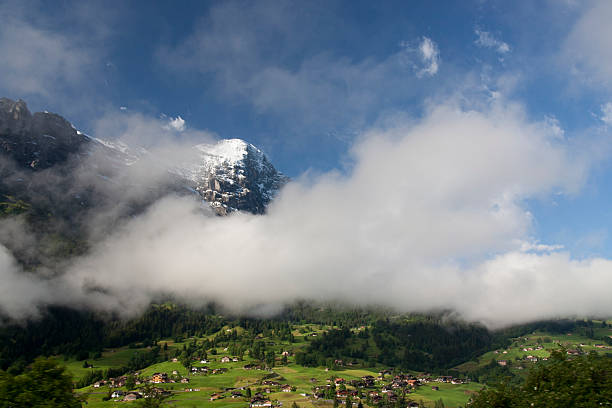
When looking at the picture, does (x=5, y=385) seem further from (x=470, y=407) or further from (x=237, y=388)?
(x=237, y=388)

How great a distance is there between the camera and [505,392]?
137ft

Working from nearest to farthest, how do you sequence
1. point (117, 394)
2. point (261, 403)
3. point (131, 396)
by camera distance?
point (261, 403) → point (131, 396) → point (117, 394)

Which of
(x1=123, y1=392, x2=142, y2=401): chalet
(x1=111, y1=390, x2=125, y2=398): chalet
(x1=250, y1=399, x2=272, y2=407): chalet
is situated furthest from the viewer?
(x1=111, y1=390, x2=125, y2=398): chalet

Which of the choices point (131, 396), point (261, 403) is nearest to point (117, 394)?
point (131, 396)

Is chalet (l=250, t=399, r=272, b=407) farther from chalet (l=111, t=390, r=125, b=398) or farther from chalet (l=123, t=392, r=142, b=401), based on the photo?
chalet (l=111, t=390, r=125, b=398)

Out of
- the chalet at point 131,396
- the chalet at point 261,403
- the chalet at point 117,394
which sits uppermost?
the chalet at point 131,396

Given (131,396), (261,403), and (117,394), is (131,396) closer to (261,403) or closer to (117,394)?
(117,394)

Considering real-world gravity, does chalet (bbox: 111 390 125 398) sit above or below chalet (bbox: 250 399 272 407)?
above

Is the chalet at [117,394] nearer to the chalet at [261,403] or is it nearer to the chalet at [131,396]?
the chalet at [131,396]

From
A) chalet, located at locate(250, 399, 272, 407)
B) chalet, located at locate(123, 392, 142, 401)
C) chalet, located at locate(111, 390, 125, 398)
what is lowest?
chalet, located at locate(250, 399, 272, 407)

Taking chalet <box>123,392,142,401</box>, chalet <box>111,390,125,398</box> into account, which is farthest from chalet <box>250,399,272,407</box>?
chalet <box>111,390,125,398</box>

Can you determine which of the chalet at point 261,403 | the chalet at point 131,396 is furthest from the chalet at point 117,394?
the chalet at point 261,403

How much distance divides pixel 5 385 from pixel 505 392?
4876 cm

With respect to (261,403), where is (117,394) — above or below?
above
